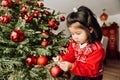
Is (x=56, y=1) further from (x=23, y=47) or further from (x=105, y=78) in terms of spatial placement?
(x=23, y=47)

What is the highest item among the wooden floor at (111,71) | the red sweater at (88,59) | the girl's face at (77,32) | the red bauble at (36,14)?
the red bauble at (36,14)

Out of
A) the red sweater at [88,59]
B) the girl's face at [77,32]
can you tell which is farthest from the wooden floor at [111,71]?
the girl's face at [77,32]

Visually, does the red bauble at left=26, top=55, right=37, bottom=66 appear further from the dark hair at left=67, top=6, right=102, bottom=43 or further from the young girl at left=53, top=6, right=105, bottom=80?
the dark hair at left=67, top=6, right=102, bottom=43

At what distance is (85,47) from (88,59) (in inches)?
3.0

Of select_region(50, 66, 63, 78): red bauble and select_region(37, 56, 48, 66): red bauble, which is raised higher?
select_region(37, 56, 48, 66): red bauble

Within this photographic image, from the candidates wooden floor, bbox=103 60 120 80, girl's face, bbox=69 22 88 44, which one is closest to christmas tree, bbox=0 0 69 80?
girl's face, bbox=69 22 88 44

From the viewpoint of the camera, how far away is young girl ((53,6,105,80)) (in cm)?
113

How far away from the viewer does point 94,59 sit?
114cm

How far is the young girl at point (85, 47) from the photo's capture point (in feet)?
3.71

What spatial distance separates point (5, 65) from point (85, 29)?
0.43m

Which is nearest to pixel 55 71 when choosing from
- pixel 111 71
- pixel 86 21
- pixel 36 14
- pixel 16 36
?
pixel 16 36

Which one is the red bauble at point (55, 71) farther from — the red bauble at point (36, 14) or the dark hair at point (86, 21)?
the red bauble at point (36, 14)

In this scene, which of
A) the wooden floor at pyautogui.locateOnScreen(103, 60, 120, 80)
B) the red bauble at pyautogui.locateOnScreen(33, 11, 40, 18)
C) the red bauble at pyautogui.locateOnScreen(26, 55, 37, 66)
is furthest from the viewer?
the wooden floor at pyautogui.locateOnScreen(103, 60, 120, 80)

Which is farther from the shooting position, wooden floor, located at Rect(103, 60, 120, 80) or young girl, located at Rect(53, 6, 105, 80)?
wooden floor, located at Rect(103, 60, 120, 80)
